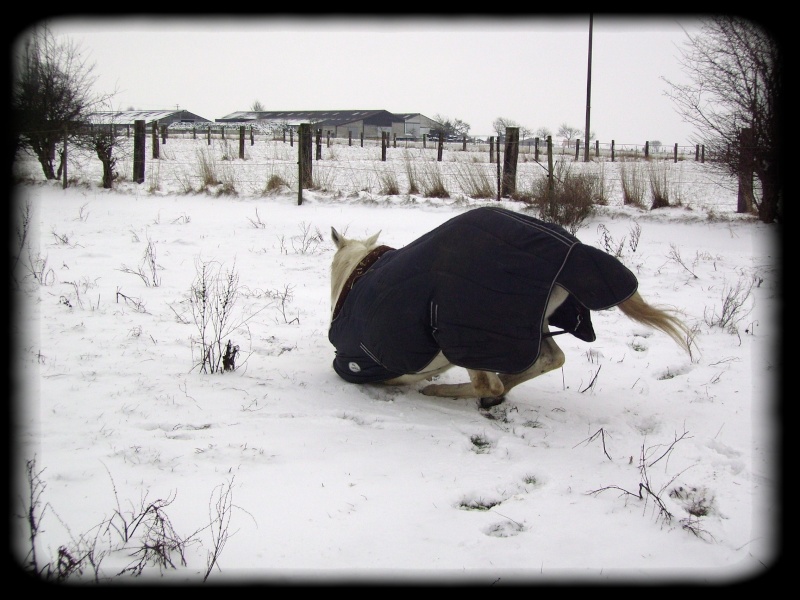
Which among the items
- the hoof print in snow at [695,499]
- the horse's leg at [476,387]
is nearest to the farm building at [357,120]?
the horse's leg at [476,387]

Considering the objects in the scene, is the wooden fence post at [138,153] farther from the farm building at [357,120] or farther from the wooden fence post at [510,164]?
the farm building at [357,120]

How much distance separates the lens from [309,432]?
3.56 m

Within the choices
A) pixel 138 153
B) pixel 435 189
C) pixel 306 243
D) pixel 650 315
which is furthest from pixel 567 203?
pixel 138 153

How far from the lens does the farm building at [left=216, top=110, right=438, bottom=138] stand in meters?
63.0

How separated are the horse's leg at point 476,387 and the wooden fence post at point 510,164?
29.5 feet

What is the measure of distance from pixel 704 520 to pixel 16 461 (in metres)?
3.09

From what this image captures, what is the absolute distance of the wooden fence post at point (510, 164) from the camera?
42.0 ft

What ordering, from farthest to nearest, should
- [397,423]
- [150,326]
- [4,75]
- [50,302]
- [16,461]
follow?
[50,302], [150,326], [4,75], [397,423], [16,461]

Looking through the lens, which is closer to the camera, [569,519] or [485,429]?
[569,519]

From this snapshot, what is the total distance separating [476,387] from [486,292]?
87 centimetres

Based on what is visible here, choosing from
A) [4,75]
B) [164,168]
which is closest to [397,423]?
[4,75]

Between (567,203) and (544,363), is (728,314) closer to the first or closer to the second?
(544,363)

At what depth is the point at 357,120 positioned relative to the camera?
64.4 metres

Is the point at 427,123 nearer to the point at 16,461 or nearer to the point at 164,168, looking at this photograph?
the point at 164,168
